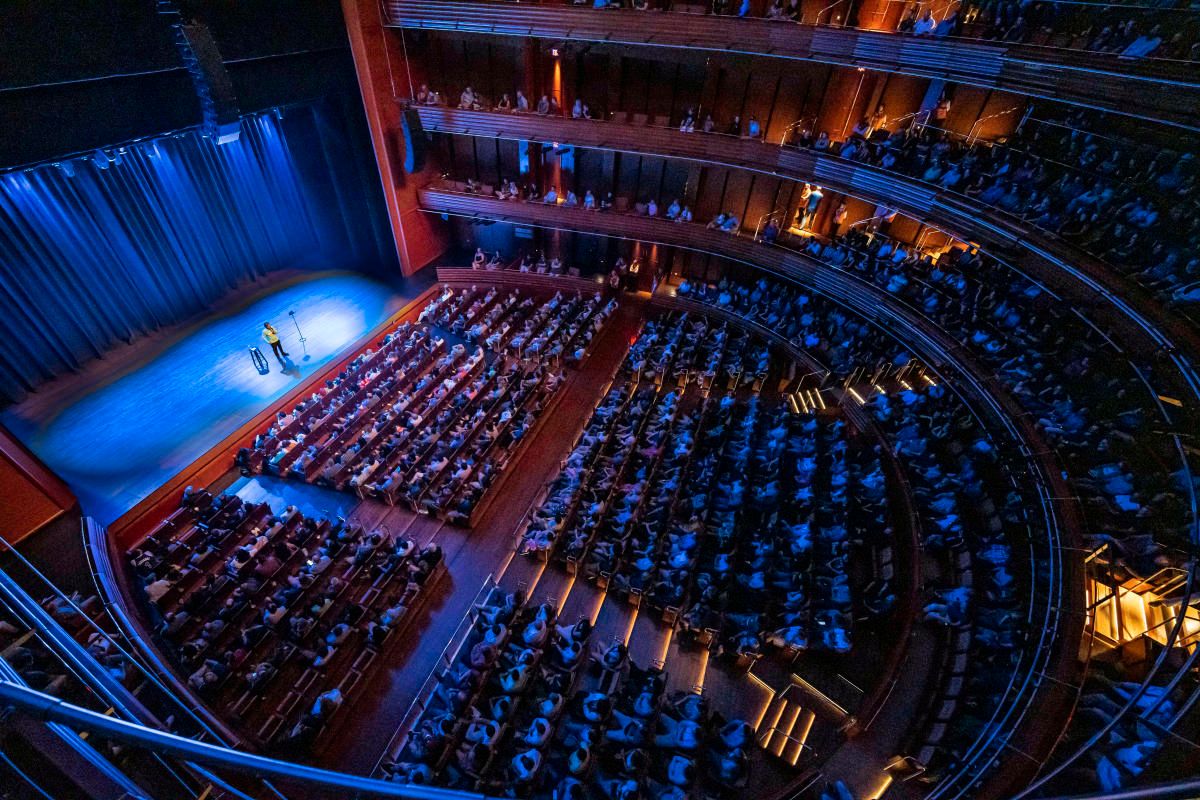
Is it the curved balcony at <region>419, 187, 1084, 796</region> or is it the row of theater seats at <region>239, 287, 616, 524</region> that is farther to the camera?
the row of theater seats at <region>239, 287, 616, 524</region>

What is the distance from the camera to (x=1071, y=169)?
9.45 m

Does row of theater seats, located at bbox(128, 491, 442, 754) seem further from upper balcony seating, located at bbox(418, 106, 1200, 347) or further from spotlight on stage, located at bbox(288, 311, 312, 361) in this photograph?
upper balcony seating, located at bbox(418, 106, 1200, 347)

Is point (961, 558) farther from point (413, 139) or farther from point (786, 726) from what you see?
point (413, 139)

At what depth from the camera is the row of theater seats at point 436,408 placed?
10.1m

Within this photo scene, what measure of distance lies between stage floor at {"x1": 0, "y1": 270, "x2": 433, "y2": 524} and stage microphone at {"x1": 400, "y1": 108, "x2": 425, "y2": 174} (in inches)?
145

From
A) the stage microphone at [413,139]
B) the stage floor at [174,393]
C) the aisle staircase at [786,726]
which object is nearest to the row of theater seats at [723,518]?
the aisle staircase at [786,726]

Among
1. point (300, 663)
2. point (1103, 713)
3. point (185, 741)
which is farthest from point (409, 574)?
point (1103, 713)

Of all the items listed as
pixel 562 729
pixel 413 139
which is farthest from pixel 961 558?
pixel 413 139

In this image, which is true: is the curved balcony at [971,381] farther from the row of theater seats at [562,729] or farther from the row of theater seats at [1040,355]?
the row of theater seats at [562,729]

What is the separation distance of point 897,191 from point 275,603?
43.8ft

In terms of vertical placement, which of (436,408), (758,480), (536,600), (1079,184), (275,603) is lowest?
(275,603)

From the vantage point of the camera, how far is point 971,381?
885 cm

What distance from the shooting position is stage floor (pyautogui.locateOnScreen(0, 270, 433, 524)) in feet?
32.2

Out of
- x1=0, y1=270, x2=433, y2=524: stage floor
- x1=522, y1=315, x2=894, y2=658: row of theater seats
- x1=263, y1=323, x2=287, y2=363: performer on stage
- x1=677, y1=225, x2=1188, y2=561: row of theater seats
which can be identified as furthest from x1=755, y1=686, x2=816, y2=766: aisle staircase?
x1=263, y1=323, x2=287, y2=363: performer on stage
